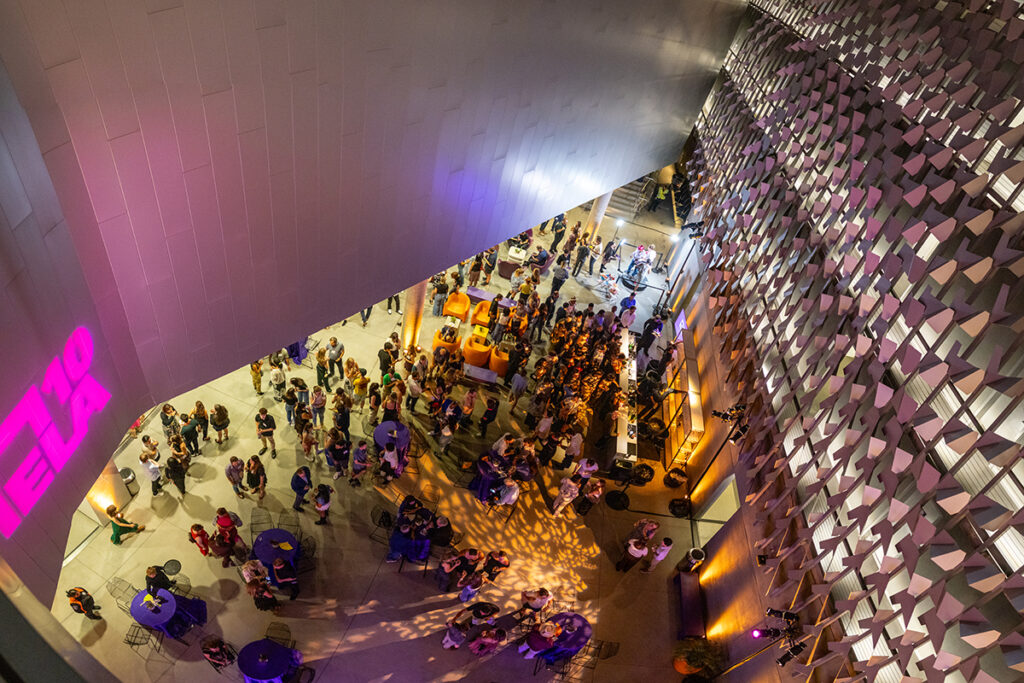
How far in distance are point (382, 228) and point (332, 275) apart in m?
0.99

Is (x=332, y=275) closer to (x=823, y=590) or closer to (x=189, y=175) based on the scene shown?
(x=189, y=175)

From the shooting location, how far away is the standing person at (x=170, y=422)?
Answer: 34.2 ft

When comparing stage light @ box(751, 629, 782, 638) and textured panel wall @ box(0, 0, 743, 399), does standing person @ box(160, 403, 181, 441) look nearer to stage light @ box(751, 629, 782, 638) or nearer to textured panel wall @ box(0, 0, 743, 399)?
textured panel wall @ box(0, 0, 743, 399)

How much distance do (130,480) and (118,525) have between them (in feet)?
3.82

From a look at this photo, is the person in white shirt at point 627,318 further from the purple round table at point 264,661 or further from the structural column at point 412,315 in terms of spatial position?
the purple round table at point 264,661

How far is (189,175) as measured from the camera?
17.4 ft

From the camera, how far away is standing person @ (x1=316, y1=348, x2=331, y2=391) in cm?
1237

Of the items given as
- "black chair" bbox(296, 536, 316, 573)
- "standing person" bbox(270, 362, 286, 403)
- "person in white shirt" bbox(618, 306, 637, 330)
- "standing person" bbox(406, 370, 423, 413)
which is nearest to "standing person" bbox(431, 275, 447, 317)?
"standing person" bbox(406, 370, 423, 413)

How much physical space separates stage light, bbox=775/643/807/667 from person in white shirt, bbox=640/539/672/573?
340cm

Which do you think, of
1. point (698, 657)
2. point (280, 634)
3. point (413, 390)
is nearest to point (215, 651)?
point (280, 634)

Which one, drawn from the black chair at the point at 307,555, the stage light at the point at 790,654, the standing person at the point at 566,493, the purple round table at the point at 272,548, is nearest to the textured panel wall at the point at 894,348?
the stage light at the point at 790,654

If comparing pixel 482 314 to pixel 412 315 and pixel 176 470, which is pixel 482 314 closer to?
pixel 412 315

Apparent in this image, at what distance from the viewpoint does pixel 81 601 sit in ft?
26.7

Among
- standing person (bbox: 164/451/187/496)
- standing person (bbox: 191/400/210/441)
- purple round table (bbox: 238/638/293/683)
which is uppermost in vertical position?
standing person (bbox: 191/400/210/441)
